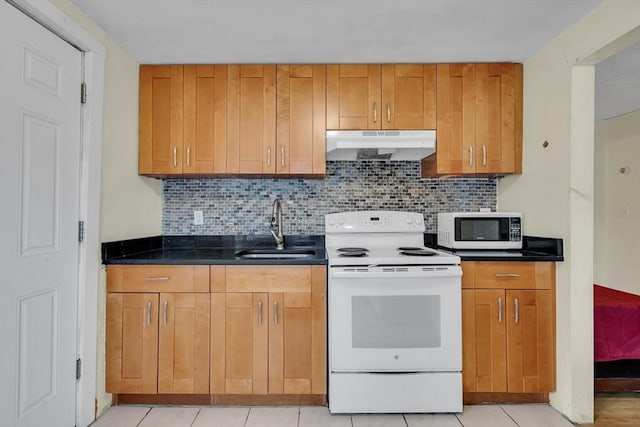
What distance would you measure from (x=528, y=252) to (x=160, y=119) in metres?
2.55

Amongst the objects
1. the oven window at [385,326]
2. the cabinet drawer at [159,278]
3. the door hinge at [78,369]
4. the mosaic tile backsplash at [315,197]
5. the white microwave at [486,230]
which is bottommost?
the door hinge at [78,369]

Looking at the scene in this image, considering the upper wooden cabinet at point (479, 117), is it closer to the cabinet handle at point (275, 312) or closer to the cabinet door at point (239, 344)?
the cabinet handle at point (275, 312)

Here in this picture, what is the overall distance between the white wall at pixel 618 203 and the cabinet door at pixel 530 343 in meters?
2.38

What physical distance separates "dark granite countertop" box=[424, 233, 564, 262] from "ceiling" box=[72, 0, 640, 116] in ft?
3.91

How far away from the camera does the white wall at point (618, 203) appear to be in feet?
12.2

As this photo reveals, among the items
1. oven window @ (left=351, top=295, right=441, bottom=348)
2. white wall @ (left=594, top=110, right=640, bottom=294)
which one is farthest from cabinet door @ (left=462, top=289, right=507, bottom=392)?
white wall @ (left=594, top=110, right=640, bottom=294)

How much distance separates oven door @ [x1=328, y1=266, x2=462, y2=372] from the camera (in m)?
2.07

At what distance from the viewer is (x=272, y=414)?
6.88 ft

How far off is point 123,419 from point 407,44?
2683 millimetres

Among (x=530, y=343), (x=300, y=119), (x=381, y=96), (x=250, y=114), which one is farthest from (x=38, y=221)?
(x=530, y=343)

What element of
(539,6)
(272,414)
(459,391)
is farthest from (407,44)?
(272,414)

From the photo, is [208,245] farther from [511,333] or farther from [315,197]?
[511,333]

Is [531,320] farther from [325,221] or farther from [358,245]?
[325,221]

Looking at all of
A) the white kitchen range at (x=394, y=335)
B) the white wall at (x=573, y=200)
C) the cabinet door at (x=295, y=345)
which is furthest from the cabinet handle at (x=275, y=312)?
the white wall at (x=573, y=200)
